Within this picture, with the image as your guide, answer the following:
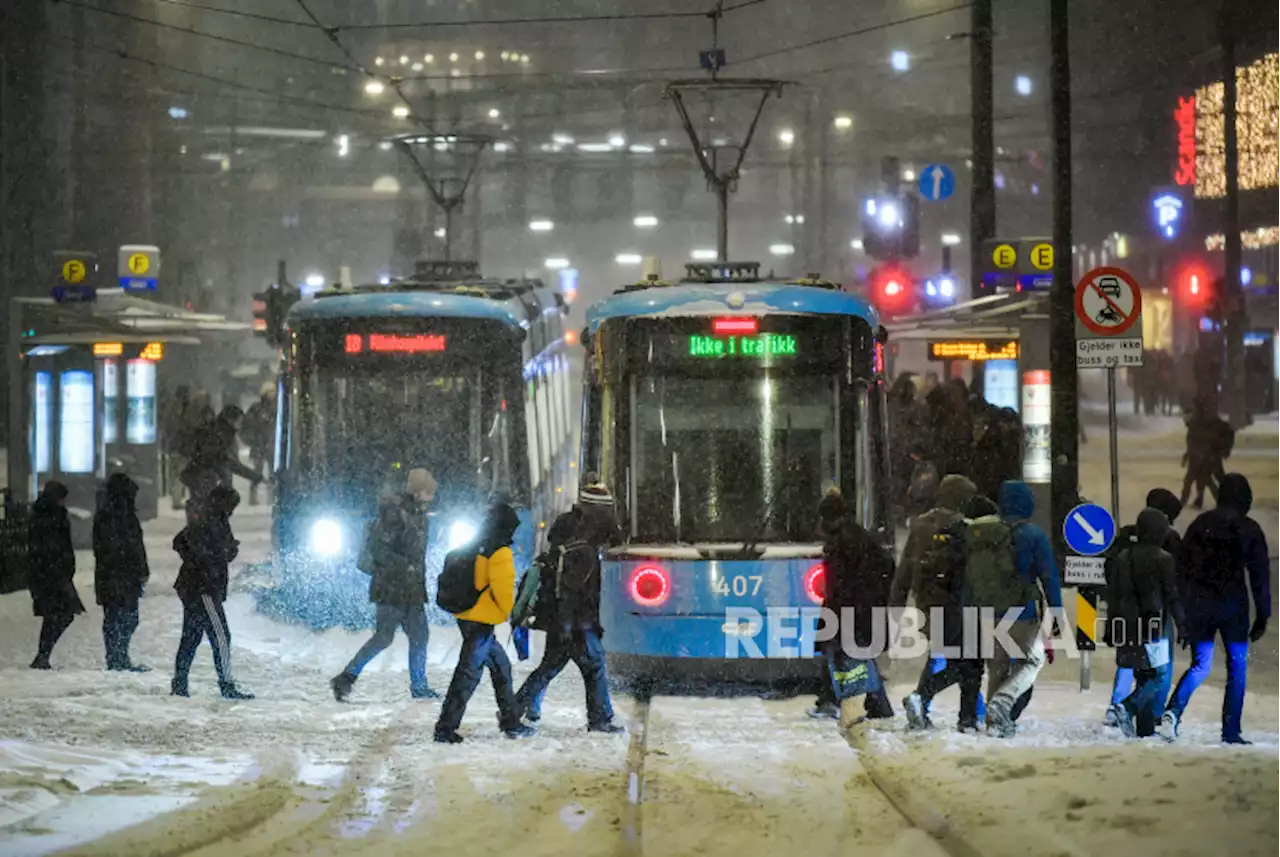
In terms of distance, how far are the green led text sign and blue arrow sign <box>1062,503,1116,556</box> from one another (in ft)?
7.37

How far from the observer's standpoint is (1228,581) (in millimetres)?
10891

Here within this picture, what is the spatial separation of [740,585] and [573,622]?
1.59m

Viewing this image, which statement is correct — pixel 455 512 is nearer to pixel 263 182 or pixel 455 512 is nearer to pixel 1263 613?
pixel 1263 613

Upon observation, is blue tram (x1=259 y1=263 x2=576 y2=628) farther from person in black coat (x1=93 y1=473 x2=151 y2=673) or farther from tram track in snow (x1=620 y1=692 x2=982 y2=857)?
tram track in snow (x1=620 y1=692 x2=982 y2=857)

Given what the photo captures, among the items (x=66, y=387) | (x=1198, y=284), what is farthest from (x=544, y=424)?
(x=1198, y=284)

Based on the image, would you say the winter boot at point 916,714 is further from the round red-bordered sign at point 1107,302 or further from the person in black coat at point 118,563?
the person in black coat at point 118,563

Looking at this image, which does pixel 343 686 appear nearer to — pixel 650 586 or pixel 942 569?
pixel 650 586

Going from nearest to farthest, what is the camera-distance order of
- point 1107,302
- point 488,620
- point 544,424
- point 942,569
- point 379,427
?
point 488,620
point 942,569
point 1107,302
point 379,427
point 544,424

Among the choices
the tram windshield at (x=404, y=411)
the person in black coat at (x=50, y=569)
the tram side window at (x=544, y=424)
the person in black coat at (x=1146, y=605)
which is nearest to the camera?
the person in black coat at (x=1146, y=605)

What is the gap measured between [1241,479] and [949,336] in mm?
12854

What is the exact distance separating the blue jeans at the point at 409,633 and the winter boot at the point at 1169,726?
4975 millimetres

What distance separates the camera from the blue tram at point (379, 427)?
56.5ft

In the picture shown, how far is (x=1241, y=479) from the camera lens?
10984 millimetres

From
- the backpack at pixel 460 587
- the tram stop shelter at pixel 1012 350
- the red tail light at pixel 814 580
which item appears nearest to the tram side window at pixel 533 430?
the red tail light at pixel 814 580
